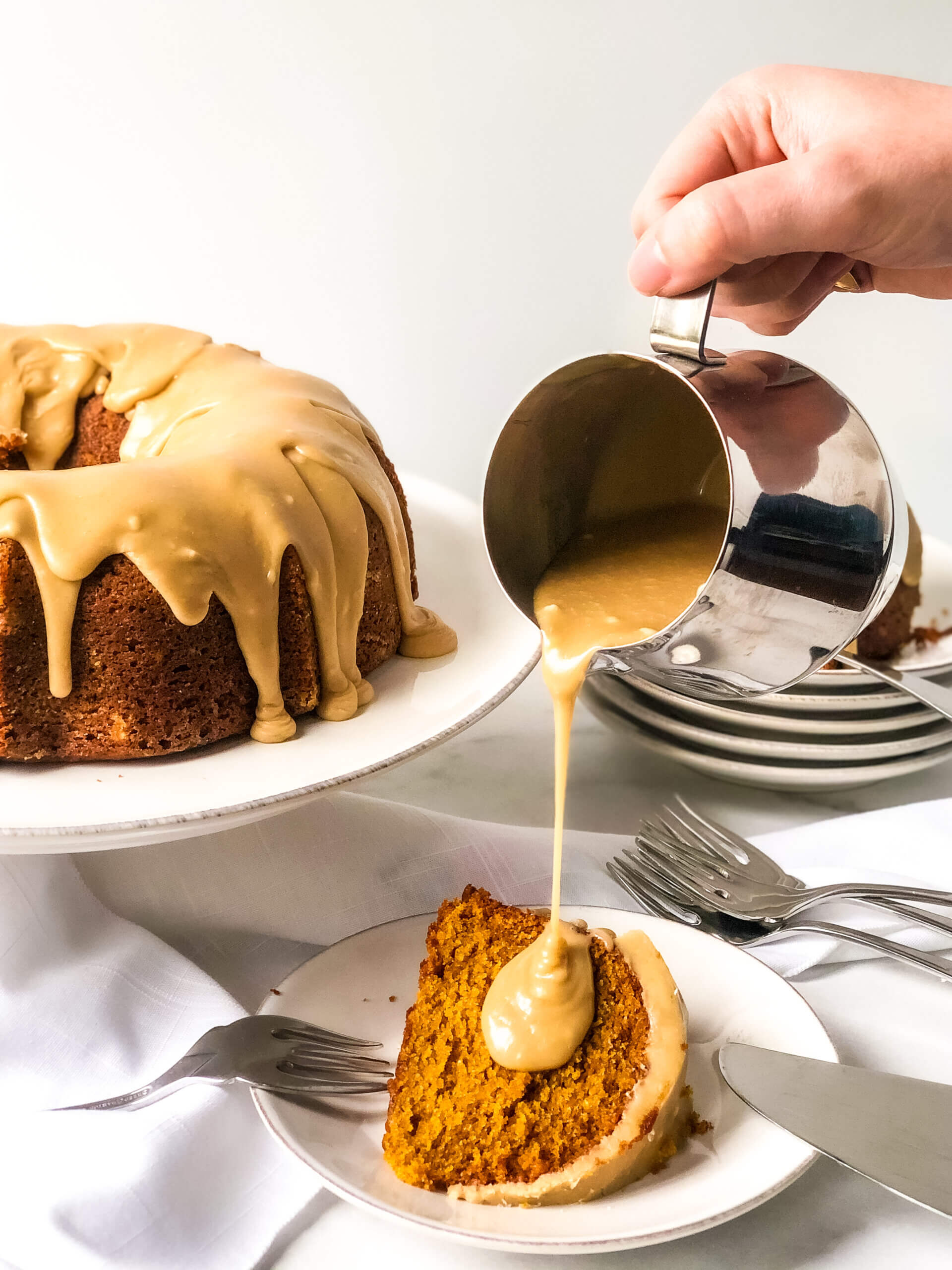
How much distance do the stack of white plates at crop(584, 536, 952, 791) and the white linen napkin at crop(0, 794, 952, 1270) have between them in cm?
11

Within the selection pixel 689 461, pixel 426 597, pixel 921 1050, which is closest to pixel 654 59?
pixel 426 597

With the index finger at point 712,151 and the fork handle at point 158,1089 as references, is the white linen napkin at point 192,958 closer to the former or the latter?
the fork handle at point 158,1089

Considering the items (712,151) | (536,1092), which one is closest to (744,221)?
(712,151)

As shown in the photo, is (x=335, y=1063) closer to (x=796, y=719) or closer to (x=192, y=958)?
(x=192, y=958)

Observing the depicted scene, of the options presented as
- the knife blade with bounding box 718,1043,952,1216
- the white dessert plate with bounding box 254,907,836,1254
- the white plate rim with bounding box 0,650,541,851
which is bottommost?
the white dessert plate with bounding box 254,907,836,1254

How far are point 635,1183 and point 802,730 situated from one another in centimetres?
76

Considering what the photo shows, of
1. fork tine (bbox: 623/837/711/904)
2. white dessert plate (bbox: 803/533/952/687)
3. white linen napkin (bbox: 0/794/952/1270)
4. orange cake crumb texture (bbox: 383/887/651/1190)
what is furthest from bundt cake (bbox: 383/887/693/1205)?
white dessert plate (bbox: 803/533/952/687)

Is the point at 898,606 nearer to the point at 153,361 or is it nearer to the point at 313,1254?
the point at 153,361

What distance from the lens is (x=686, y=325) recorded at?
0.98 meters

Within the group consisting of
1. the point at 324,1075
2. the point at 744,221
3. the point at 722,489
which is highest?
the point at 744,221

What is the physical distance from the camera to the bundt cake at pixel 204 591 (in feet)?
3.81

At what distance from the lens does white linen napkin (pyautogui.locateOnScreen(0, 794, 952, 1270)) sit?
0.93 m

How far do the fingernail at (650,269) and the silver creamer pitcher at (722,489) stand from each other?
0.06 ft

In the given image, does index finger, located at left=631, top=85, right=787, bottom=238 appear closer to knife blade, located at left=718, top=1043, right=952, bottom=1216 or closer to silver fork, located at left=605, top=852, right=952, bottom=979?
silver fork, located at left=605, top=852, right=952, bottom=979
